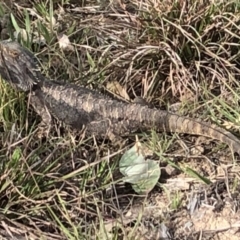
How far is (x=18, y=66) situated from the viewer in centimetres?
484

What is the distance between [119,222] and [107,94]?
128 centimetres

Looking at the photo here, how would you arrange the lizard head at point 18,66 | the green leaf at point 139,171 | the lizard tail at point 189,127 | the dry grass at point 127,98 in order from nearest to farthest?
the dry grass at point 127,98 → the green leaf at point 139,171 → the lizard tail at point 189,127 → the lizard head at point 18,66

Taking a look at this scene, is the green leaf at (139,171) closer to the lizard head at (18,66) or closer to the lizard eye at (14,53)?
the lizard head at (18,66)

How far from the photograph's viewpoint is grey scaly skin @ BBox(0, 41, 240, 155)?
189 inches

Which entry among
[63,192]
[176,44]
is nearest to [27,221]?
[63,192]

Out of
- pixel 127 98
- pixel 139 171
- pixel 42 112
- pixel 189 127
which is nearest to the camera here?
pixel 139 171

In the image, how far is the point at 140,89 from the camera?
5.26 meters

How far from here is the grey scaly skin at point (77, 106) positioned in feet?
15.8

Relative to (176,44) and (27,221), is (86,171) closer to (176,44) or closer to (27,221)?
(27,221)

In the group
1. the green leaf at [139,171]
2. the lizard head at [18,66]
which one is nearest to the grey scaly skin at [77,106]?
the lizard head at [18,66]

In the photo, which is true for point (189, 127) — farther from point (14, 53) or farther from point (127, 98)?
point (14, 53)

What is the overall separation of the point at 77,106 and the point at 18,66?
455mm

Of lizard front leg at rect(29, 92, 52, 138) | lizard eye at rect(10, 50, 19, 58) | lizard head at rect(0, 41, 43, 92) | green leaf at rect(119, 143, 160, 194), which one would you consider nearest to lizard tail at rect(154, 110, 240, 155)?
green leaf at rect(119, 143, 160, 194)

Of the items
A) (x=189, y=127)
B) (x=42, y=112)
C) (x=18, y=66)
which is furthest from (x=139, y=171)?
(x=18, y=66)
